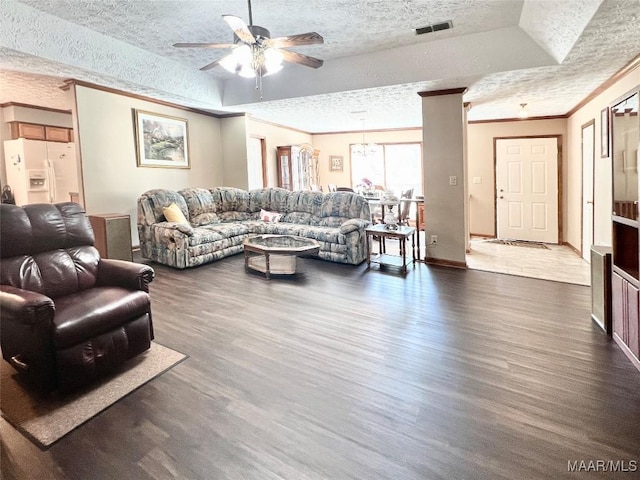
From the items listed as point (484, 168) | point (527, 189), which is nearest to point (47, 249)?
point (484, 168)

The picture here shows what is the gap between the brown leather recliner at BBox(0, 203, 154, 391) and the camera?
1973 millimetres

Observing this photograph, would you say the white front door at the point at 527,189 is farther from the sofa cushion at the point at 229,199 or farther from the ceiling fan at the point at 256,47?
the ceiling fan at the point at 256,47

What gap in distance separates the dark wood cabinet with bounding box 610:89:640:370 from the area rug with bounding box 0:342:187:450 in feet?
9.78

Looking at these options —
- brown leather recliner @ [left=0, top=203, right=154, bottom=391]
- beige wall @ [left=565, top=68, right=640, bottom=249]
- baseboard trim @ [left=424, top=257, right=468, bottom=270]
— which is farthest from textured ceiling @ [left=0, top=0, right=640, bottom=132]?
baseboard trim @ [left=424, top=257, right=468, bottom=270]

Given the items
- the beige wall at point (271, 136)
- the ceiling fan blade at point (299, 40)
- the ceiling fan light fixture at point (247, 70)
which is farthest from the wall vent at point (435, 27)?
the beige wall at point (271, 136)

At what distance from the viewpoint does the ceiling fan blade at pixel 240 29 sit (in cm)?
253

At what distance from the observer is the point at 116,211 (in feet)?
17.9

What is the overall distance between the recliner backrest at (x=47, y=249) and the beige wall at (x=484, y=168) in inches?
265

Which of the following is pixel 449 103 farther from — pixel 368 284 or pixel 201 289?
pixel 201 289

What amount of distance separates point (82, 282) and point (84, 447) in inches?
51.4

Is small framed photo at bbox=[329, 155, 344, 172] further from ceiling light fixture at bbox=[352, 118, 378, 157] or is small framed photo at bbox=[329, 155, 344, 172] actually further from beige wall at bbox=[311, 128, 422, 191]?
ceiling light fixture at bbox=[352, 118, 378, 157]

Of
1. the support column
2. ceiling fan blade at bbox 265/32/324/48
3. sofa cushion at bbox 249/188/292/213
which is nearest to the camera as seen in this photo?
ceiling fan blade at bbox 265/32/324/48

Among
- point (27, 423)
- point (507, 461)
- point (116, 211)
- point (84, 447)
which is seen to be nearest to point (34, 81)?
point (116, 211)

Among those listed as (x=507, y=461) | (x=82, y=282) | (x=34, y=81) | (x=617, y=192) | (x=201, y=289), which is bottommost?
(x=507, y=461)
